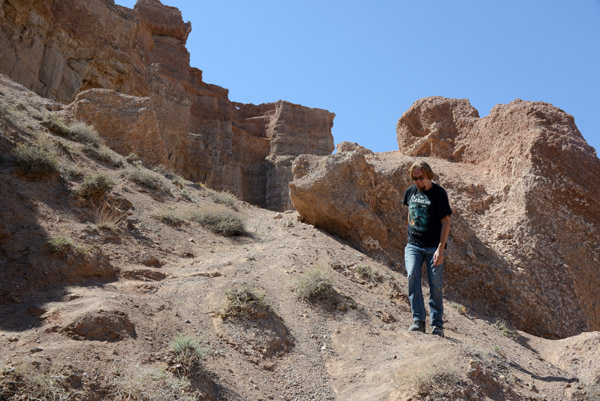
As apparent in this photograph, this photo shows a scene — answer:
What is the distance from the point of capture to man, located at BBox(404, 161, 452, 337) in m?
4.77

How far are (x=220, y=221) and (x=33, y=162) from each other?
10.5ft

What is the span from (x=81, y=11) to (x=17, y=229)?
→ 53.4 feet

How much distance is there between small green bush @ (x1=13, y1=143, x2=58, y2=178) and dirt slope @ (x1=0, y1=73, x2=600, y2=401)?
Answer: 0.13ft

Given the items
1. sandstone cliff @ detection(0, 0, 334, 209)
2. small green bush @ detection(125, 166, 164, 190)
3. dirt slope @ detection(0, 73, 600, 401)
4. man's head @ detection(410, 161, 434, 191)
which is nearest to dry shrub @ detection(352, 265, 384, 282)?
dirt slope @ detection(0, 73, 600, 401)

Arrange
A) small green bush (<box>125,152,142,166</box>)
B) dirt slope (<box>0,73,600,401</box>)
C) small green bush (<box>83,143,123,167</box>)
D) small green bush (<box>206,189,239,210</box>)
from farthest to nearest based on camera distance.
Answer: small green bush (<box>206,189,239,210</box>)
small green bush (<box>125,152,142,166</box>)
small green bush (<box>83,143,123,167</box>)
dirt slope (<box>0,73,600,401</box>)

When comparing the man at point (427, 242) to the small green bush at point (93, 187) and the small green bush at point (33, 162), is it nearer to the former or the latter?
the small green bush at point (93, 187)

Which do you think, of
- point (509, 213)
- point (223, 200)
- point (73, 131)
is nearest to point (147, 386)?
point (509, 213)

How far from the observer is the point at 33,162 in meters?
6.40

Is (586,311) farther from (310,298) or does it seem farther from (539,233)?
(310,298)

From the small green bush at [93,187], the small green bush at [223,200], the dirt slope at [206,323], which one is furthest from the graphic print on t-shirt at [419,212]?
the small green bush at [223,200]

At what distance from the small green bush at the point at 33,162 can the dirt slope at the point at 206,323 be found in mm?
39

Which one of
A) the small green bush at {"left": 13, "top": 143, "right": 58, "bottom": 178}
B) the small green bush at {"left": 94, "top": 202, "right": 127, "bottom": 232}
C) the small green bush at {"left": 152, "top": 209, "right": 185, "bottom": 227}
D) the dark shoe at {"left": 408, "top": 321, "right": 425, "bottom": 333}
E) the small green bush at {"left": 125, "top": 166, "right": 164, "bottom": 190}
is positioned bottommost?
the dark shoe at {"left": 408, "top": 321, "right": 425, "bottom": 333}

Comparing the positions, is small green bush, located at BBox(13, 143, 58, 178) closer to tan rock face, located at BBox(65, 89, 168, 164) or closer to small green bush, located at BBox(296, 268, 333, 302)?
small green bush, located at BBox(296, 268, 333, 302)

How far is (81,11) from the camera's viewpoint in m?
18.2
